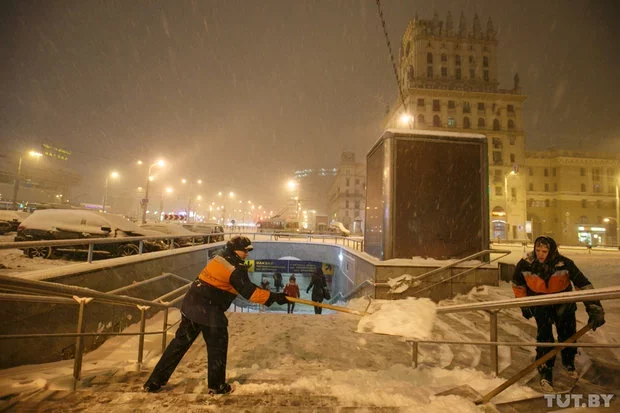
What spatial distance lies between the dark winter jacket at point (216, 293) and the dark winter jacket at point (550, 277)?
323 cm

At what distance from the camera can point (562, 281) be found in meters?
3.57

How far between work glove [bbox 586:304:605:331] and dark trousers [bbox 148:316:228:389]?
3.63 m

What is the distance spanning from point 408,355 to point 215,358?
3032mm

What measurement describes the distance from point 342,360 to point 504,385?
7.53ft

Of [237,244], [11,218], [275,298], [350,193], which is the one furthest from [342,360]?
[350,193]

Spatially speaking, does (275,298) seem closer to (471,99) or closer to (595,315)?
(595,315)

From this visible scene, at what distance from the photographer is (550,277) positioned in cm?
363

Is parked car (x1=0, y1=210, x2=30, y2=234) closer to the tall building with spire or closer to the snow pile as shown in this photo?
the snow pile

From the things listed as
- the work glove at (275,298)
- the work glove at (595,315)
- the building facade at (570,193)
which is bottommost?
the work glove at (275,298)

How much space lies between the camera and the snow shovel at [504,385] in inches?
105

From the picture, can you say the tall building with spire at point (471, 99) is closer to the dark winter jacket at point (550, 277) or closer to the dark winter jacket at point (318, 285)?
the dark winter jacket at point (318, 285)

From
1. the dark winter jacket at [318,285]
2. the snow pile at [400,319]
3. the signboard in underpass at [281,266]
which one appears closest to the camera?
the snow pile at [400,319]

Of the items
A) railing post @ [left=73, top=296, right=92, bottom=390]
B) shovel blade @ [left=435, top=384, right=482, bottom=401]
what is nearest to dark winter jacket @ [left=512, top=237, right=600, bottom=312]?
shovel blade @ [left=435, top=384, right=482, bottom=401]

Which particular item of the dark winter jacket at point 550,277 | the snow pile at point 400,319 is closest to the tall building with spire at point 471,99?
the snow pile at point 400,319
